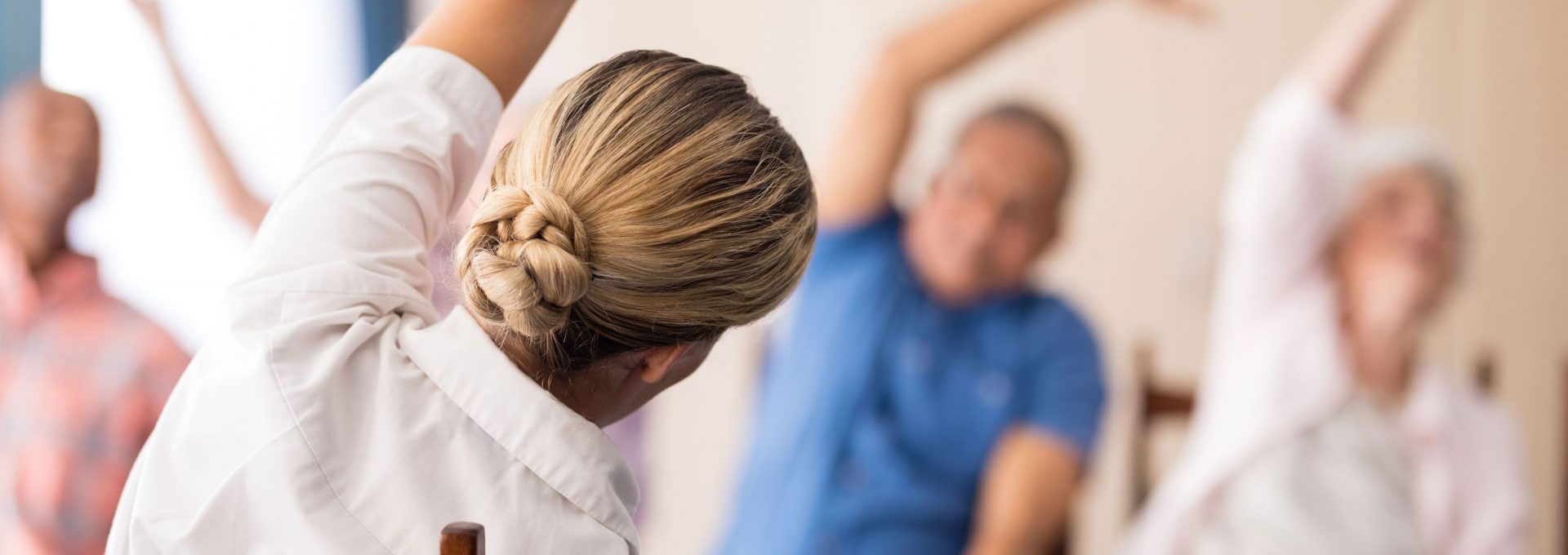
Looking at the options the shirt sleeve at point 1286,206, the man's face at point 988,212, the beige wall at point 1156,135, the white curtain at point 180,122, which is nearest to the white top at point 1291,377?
the shirt sleeve at point 1286,206

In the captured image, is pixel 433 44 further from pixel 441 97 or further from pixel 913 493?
pixel 913 493

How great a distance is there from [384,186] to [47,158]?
830mm

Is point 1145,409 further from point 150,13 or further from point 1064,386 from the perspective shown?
point 150,13

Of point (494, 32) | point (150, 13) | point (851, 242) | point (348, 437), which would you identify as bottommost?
point (851, 242)

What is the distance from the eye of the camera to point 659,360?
47 centimetres

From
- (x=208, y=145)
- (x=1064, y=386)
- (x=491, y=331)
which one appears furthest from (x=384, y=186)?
(x=1064, y=386)

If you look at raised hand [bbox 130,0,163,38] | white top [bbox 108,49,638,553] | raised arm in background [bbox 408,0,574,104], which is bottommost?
raised hand [bbox 130,0,163,38]

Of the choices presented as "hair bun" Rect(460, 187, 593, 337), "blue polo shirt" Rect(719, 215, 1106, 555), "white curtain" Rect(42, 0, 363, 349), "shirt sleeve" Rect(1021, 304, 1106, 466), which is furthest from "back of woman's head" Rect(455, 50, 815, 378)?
"shirt sleeve" Rect(1021, 304, 1106, 466)

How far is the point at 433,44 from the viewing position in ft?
1.69

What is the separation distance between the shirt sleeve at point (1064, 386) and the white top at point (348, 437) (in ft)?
3.83

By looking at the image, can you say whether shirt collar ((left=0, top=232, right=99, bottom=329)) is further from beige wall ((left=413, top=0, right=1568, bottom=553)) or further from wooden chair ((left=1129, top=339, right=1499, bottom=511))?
wooden chair ((left=1129, top=339, right=1499, bottom=511))

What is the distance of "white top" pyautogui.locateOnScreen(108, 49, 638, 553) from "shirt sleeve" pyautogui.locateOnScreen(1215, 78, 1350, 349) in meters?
1.23

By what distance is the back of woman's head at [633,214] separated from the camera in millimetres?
420

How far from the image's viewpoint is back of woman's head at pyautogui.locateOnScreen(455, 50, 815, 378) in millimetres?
420
